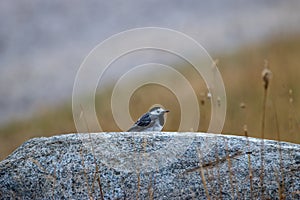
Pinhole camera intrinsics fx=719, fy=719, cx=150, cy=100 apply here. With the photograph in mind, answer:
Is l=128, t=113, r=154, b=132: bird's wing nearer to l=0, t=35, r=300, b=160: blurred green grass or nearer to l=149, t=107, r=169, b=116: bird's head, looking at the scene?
l=149, t=107, r=169, b=116: bird's head

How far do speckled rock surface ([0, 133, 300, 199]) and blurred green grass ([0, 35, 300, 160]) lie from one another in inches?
196

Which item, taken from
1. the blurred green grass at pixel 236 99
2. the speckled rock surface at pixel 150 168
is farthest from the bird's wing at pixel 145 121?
the blurred green grass at pixel 236 99

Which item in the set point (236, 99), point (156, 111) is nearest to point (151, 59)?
point (236, 99)

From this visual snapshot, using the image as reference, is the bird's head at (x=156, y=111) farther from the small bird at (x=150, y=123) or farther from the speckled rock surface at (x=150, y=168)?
the speckled rock surface at (x=150, y=168)

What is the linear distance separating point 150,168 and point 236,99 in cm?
913

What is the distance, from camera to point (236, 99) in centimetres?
1482

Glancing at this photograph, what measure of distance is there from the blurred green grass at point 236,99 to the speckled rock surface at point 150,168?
4980 millimetres

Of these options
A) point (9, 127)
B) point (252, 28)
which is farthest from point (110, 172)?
point (252, 28)

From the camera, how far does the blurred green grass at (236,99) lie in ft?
41.1

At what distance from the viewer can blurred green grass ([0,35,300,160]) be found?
12.5m

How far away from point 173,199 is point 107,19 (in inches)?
927

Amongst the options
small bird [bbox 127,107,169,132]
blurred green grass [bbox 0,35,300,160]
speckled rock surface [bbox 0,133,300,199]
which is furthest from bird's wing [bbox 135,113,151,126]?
blurred green grass [bbox 0,35,300,160]

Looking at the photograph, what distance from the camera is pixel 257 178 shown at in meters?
5.81

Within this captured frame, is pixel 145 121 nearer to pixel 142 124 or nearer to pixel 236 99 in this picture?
pixel 142 124
